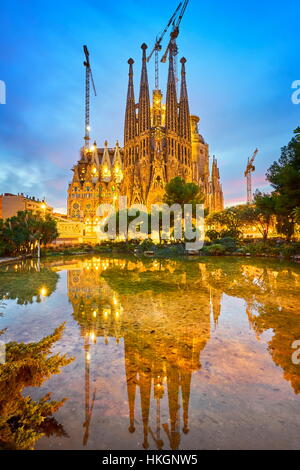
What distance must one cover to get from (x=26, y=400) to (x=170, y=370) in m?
2.14

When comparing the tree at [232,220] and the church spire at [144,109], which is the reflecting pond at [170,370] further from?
the church spire at [144,109]

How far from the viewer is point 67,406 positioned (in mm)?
3209

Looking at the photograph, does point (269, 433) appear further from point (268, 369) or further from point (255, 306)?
point (255, 306)

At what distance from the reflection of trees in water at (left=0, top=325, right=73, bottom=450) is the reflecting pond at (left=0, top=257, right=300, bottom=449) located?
12cm

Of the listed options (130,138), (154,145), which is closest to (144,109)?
(130,138)

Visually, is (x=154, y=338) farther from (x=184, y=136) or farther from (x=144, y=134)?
(x=184, y=136)

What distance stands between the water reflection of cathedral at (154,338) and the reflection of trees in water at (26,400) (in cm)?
47

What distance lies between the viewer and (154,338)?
532cm

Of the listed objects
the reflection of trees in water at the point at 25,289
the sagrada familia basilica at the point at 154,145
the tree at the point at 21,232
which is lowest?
the reflection of trees in water at the point at 25,289

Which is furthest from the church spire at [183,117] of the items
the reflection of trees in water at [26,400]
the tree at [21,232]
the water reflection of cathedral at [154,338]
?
the reflection of trees in water at [26,400]

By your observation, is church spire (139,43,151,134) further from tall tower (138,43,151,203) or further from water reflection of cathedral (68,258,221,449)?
water reflection of cathedral (68,258,221,449)

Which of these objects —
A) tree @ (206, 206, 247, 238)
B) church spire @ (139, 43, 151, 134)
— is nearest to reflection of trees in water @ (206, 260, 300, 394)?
tree @ (206, 206, 247, 238)

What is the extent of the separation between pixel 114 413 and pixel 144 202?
2199 inches

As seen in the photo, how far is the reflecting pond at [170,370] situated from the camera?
2781 millimetres
